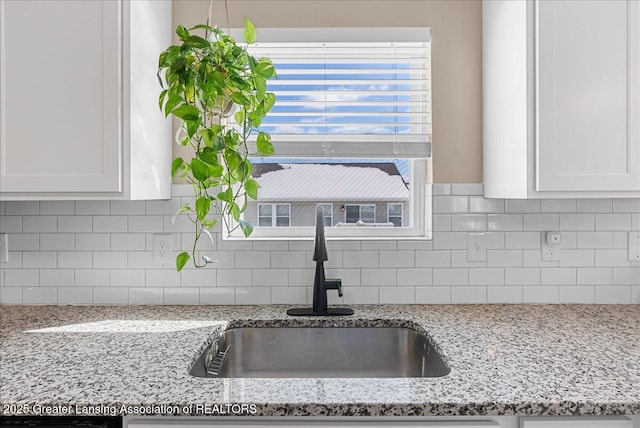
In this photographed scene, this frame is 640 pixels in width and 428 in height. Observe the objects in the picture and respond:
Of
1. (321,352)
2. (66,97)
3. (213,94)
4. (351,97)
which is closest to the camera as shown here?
(213,94)

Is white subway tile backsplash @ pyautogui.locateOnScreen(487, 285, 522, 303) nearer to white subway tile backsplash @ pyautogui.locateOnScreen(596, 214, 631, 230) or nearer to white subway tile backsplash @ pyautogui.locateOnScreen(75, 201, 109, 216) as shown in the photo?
white subway tile backsplash @ pyautogui.locateOnScreen(596, 214, 631, 230)

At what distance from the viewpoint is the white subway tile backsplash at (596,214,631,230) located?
6.92 ft

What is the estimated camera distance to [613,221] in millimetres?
2111

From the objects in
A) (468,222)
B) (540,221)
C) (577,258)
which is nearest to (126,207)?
(468,222)

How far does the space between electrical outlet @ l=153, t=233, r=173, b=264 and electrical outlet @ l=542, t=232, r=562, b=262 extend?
1.48 meters

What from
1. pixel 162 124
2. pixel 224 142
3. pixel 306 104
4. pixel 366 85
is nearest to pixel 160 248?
pixel 162 124

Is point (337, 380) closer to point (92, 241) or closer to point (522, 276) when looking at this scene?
point (522, 276)

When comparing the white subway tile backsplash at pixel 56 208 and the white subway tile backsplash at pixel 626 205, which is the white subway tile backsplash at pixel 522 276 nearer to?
the white subway tile backsplash at pixel 626 205

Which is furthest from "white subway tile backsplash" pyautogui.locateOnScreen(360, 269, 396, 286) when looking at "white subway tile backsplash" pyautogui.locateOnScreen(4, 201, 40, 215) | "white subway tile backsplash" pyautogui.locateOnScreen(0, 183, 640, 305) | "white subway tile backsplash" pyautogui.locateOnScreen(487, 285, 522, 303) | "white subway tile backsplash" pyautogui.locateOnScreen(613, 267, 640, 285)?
"white subway tile backsplash" pyautogui.locateOnScreen(4, 201, 40, 215)

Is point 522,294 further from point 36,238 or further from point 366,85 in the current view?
point 36,238

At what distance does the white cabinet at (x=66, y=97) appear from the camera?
174cm

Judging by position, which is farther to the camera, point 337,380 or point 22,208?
point 22,208

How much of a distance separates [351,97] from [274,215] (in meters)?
0.59

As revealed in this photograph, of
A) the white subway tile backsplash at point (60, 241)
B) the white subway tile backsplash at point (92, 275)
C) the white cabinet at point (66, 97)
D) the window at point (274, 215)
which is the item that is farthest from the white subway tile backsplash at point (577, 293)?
the white subway tile backsplash at point (60, 241)
